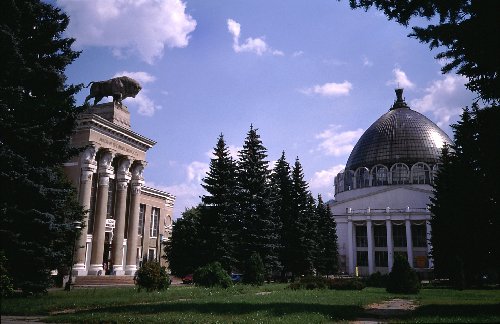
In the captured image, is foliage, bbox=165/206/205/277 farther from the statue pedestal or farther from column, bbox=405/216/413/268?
column, bbox=405/216/413/268

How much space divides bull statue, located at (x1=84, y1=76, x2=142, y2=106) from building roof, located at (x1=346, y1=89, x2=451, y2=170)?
52.3 metres

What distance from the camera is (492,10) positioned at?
10344 mm

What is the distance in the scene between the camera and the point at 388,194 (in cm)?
6988

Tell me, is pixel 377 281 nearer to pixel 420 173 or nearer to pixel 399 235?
pixel 399 235

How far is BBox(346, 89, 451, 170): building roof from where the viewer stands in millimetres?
75456

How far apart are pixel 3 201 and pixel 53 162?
8.87 feet

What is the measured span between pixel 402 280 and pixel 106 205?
2550 centimetres

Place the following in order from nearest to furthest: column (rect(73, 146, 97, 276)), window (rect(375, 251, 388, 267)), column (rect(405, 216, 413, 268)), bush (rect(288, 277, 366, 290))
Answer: bush (rect(288, 277, 366, 290)) < column (rect(73, 146, 97, 276)) < column (rect(405, 216, 413, 268)) < window (rect(375, 251, 388, 267))

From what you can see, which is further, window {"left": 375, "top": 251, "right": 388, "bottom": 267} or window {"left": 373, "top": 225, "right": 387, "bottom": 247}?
window {"left": 373, "top": 225, "right": 387, "bottom": 247}

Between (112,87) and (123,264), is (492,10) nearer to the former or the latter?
(112,87)

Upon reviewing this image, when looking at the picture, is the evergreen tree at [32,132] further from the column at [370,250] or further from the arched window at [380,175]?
the arched window at [380,175]

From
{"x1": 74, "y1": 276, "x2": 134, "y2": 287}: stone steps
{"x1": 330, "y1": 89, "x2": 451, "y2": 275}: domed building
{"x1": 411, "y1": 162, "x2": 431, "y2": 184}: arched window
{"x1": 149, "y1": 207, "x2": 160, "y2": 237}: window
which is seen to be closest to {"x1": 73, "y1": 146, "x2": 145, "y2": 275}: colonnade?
{"x1": 74, "y1": 276, "x2": 134, "y2": 287}: stone steps

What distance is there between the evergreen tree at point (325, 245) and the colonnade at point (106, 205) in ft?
74.7

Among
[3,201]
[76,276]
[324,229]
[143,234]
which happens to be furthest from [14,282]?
[324,229]
